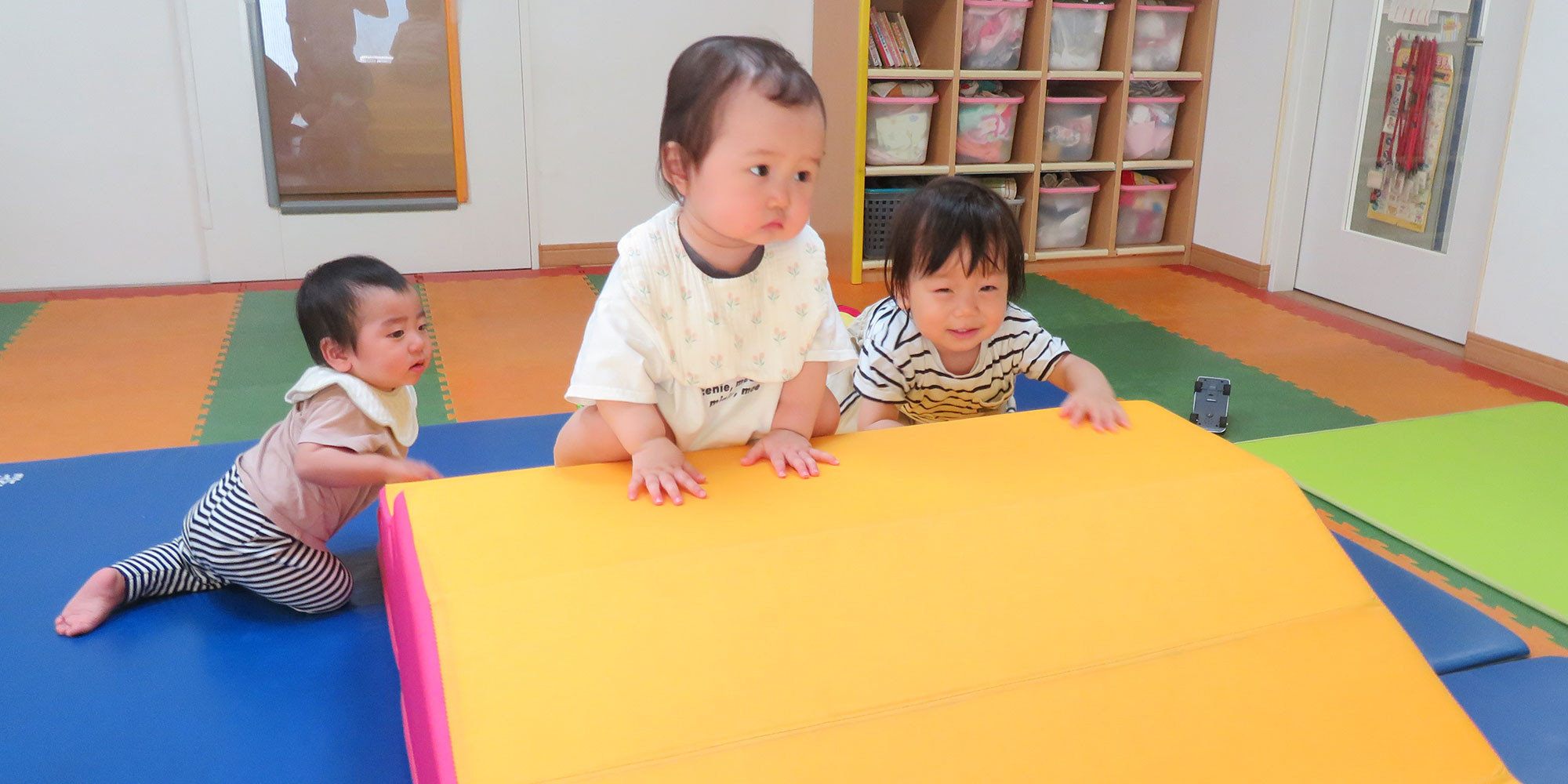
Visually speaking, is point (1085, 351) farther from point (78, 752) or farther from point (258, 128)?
point (258, 128)

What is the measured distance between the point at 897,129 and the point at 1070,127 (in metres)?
0.87

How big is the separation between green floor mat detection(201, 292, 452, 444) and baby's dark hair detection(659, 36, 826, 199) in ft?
5.46

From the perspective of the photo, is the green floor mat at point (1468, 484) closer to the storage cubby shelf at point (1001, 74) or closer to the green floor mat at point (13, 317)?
the storage cubby shelf at point (1001, 74)

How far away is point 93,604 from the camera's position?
1.70 metres

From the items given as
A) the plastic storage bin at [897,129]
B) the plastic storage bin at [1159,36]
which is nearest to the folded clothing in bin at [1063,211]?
the plastic storage bin at [1159,36]

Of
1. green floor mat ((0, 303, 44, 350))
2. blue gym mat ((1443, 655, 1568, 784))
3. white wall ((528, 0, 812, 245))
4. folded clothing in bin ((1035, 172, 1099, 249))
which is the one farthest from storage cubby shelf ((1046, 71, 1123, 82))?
green floor mat ((0, 303, 44, 350))

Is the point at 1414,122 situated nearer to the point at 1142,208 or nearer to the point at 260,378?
the point at 1142,208

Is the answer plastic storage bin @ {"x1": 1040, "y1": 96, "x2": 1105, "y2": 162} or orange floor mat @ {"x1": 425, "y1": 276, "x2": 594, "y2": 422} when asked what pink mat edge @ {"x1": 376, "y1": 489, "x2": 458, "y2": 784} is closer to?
orange floor mat @ {"x1": 425, "y1": 276, "x2": 594, "y2": 422}

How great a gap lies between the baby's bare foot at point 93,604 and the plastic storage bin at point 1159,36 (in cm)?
429

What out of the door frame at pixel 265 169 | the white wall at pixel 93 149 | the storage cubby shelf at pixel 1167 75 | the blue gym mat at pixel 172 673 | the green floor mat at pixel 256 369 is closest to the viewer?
the blue gym mat at pixel 172 673

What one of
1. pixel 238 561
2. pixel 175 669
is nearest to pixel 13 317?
pixel 238 561

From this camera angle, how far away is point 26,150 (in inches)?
154

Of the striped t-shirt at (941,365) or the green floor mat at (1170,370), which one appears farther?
the green floor mat at (1170,370)

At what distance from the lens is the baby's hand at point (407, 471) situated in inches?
67.6
